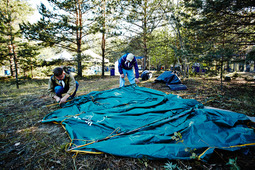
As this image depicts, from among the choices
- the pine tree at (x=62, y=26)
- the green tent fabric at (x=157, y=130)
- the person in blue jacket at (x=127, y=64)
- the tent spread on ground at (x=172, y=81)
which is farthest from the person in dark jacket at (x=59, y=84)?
the pine tree at (x=62, y=26)

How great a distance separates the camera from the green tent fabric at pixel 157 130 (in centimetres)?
126

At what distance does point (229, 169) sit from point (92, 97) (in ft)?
8.73

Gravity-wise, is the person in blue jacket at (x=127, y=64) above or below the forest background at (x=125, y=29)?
below

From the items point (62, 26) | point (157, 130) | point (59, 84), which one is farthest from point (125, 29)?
point (157, 130)

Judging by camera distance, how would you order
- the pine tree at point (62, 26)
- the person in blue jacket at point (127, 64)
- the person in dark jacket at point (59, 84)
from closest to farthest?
1. the person in dark jacket at point (59, 84)
2. the person in blue jacket at point (127, 64)
3. the pine tree at point (62, 26)

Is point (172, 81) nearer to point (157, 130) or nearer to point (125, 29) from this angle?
point (157, 130)

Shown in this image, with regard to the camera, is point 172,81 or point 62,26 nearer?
point 172,81

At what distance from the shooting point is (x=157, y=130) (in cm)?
162

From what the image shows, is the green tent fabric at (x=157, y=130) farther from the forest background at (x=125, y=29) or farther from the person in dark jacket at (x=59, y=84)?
the forest background at (x=125, y=29)

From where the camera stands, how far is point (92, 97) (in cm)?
293

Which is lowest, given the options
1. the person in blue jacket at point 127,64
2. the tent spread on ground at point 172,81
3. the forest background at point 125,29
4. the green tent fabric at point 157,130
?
the green tent fabric at point 157,130

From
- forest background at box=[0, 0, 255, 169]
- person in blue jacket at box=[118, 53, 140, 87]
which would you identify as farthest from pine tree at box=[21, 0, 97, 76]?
person in blue jacket at box=[118, 53, 140, 87]

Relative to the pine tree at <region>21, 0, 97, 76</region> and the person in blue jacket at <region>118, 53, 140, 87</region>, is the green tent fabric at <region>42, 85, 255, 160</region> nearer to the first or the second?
the person in blue jacket at <region>118, 53, 140, 87</region>

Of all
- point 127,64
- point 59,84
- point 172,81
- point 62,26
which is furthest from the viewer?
point 62,26
